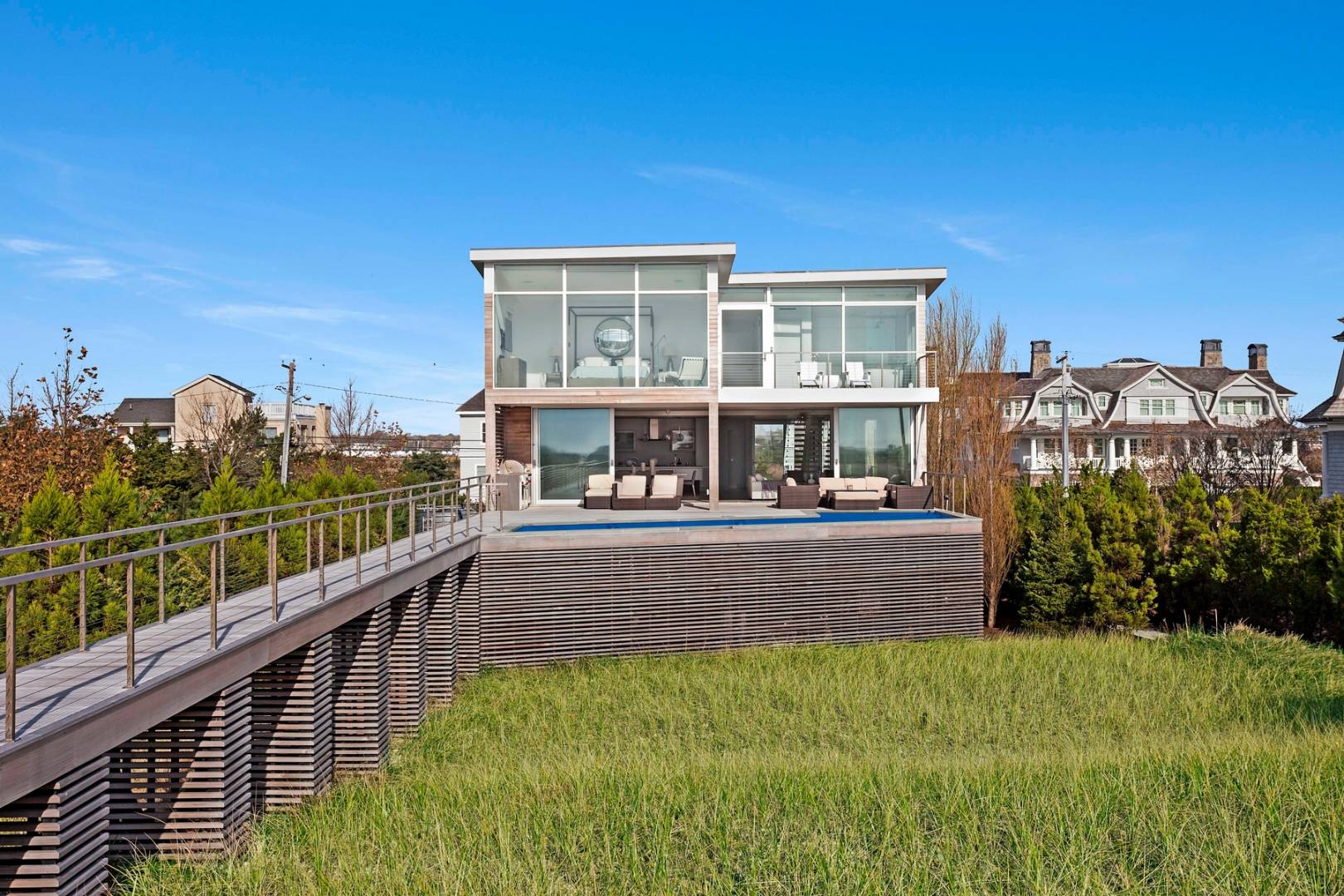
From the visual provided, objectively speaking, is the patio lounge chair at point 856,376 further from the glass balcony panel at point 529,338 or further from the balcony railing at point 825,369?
the glass balcony panel at point 529,338

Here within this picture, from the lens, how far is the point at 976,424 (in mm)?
18172

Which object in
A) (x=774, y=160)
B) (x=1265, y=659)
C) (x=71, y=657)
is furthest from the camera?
(x=774, y=160)

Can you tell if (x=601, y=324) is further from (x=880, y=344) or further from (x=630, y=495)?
(x=880, y=344)

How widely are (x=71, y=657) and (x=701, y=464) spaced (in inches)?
617

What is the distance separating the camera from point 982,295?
19.5 metres

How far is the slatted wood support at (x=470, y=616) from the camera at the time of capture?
12414mm

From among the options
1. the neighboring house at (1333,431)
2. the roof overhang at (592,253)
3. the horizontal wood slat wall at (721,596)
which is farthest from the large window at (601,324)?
the neighboring house at (1333,431)

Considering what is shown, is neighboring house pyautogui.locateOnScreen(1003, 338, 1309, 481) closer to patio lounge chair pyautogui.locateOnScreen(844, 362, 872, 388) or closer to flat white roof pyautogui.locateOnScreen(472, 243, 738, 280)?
patio lounge chair pyautogui.locateOnScreen(844, 362, 872, 388)

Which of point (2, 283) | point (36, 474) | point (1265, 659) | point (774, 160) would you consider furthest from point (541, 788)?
point (2, 283)

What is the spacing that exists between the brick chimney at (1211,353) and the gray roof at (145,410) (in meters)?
63.9

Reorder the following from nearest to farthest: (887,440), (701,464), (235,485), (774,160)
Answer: (235,485)
(887,440)
(701,464)
(774,160)

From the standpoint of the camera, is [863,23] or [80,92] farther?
[863,23]

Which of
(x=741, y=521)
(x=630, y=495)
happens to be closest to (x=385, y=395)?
(x=630, y=495)

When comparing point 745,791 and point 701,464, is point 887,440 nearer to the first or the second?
point 701,464
